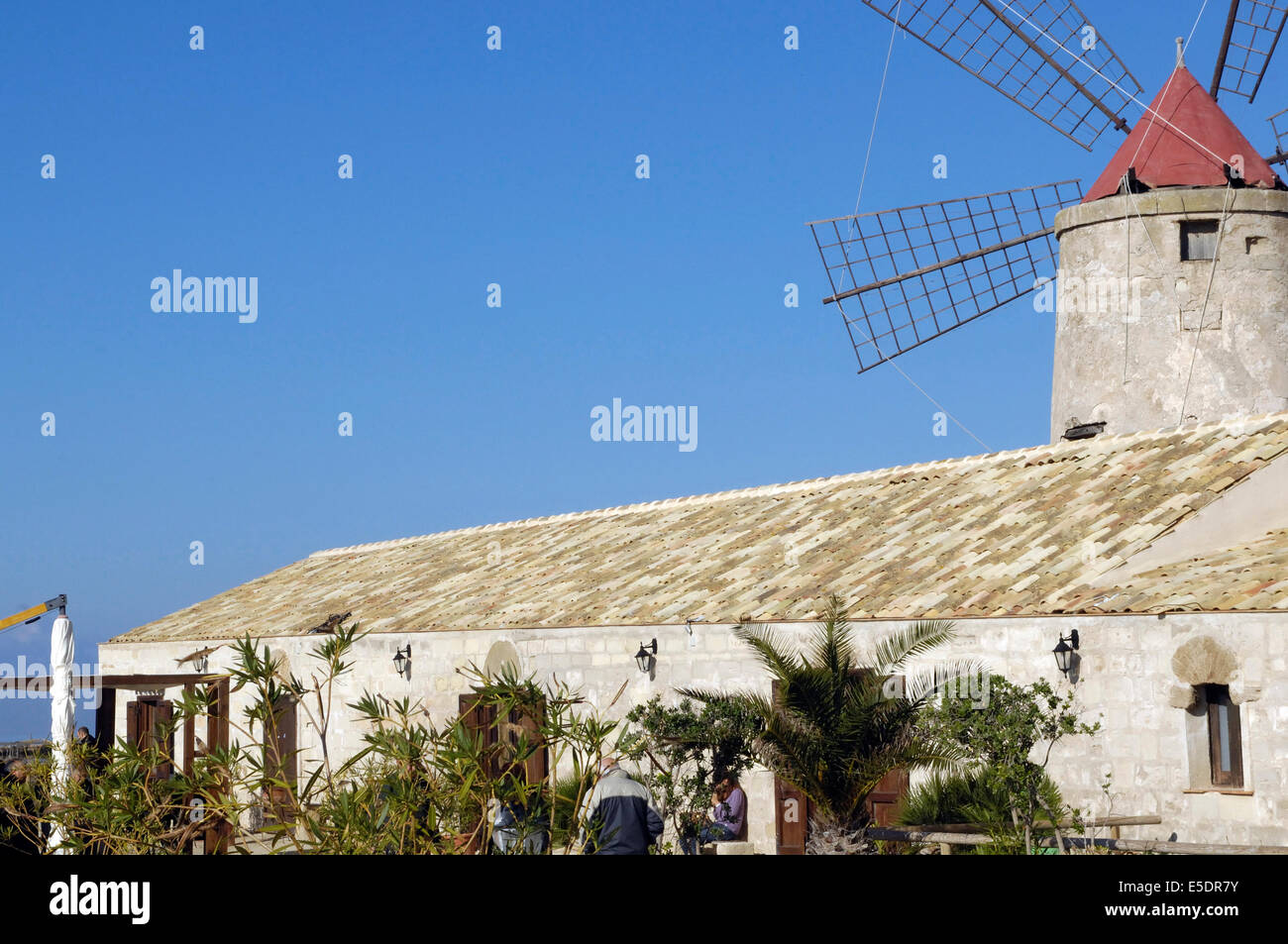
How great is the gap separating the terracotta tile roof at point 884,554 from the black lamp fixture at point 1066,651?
0.24m

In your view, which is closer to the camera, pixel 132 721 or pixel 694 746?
pixel 694 746

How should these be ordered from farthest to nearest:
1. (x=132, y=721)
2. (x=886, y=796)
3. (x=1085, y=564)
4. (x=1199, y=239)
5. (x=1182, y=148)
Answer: (x=132, y=721) < (x=1182, y=148) < (x=1199, y=239) < (x=886, y=796) < (x=1085, y=564)

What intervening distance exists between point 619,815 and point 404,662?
1059cm

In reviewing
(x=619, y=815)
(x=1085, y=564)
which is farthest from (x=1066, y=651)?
(x=619, y=815)

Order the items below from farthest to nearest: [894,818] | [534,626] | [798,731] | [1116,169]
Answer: [1116,169] < [534,626] < [894,818] < [798,731]

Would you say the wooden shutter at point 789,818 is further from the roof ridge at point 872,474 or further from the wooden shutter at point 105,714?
the wooden shutter at point 105,714

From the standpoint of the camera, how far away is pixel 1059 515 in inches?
540

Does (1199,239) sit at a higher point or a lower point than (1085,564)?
higher

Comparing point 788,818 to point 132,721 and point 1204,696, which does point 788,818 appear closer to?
point 1204,696

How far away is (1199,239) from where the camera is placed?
17.5m

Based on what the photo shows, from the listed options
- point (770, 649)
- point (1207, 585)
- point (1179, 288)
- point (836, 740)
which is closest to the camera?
point (836, 740)
